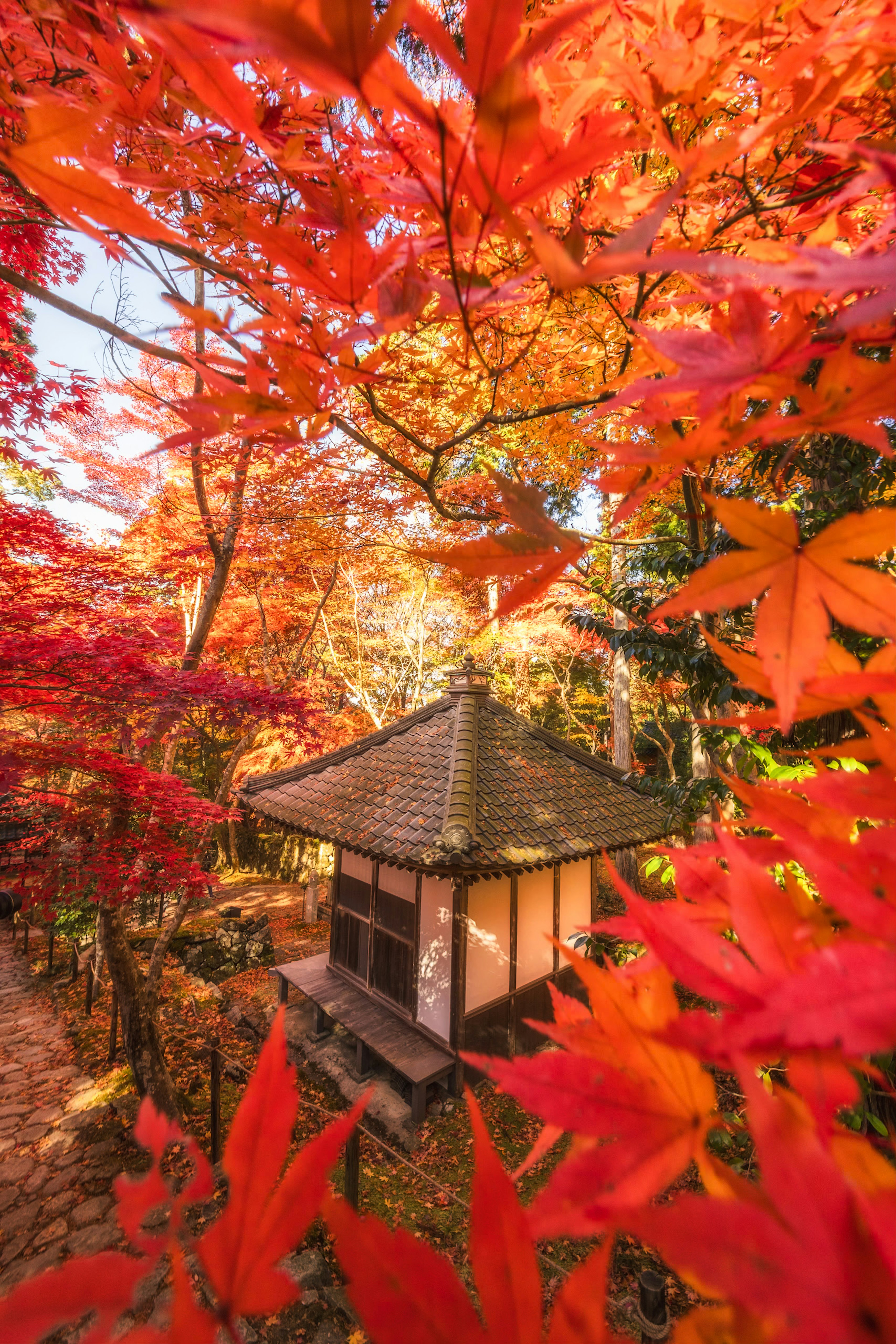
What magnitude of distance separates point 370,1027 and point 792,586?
245 inches

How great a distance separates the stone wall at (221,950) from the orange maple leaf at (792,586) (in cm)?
952

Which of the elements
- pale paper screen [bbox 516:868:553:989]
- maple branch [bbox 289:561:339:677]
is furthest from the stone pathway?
maple branch [bbox 289:561:339:677]

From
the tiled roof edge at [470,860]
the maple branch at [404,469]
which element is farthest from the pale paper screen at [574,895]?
the maple branch at [404,469]

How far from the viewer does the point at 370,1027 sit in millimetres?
5441

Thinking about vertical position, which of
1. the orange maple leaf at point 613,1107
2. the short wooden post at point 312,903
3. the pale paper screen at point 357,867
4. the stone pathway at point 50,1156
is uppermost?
the orange maple leaf at point 613,1107

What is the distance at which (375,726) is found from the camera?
10.2 m

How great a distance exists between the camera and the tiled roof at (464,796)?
15.8 feet

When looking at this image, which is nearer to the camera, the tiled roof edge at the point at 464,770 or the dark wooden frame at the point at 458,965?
the tiled roof edge at the point at 464,770

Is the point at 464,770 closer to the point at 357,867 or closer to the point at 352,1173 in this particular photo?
the point at 357,867

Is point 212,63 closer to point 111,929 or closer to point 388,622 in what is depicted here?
point 111,929

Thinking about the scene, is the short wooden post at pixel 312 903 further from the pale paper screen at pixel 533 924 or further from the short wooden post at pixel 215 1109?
the short wooden post at pixel 215 1109

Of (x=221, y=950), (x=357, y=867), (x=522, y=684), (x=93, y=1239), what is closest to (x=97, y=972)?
(x=221, y=950)

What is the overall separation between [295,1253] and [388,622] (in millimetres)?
9751

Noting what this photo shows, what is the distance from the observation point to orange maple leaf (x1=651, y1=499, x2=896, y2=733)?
0.46 metres
